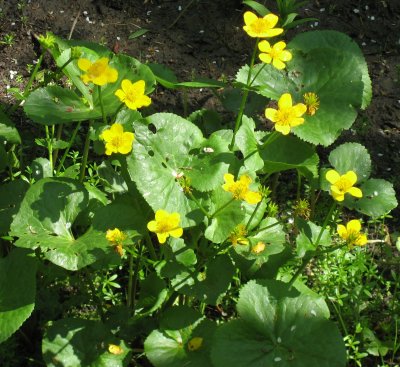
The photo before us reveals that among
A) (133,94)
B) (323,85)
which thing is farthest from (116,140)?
(323,85)

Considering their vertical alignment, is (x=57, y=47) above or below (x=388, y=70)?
above

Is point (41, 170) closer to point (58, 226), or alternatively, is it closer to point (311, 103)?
point (58, 226)

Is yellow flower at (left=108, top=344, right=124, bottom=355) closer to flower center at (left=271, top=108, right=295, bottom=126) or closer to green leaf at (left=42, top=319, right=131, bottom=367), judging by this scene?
green leaf at (left=42, top=319, right=131, bottom=367)

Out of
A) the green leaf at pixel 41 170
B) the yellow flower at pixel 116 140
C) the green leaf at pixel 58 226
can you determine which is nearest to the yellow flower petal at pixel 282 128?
the yellow flower at pixel 116 140

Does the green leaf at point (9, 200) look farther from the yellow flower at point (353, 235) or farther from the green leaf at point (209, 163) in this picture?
the yellow flower at point (353, 235)

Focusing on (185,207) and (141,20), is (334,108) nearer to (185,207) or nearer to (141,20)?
(185,207)

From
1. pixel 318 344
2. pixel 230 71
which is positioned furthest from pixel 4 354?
pixel 230 71

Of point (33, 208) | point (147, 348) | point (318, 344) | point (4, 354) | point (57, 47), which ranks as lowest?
point (4, 354)
